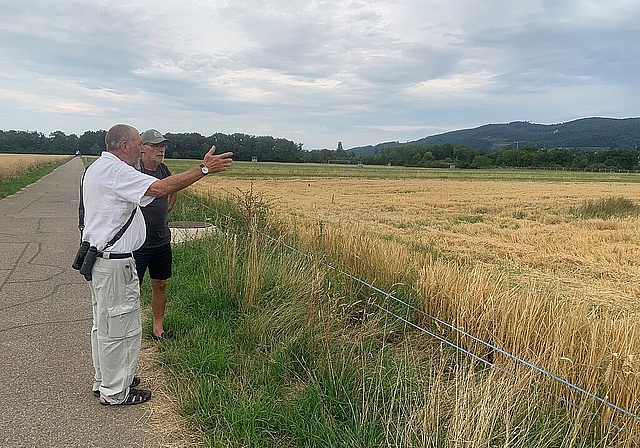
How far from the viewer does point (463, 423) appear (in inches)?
96.8

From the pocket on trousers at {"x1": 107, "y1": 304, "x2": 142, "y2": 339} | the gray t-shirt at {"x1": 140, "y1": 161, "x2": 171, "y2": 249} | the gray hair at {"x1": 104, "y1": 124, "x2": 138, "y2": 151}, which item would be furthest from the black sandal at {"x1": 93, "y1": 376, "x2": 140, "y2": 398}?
the gray hair at {"x1": 104, "y1": 124, "x2": 138, "y2": 151}

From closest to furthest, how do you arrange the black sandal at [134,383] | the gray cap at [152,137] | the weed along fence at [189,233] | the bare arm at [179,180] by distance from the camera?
the bare arm at [179,180], the black sandal at [134,383], the gray cap at [152,137], the weed along fence at [189,233]

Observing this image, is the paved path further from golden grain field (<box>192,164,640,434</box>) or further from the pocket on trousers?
golden grain field (<box>192,164,640,434</box>)

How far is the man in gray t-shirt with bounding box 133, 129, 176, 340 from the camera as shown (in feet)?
14.9

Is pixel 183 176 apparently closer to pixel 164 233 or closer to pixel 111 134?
pixel 111 134

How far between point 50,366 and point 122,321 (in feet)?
3.95

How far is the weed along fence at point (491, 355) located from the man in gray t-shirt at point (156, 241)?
1.54 m

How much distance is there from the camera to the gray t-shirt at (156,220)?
462 centimetres

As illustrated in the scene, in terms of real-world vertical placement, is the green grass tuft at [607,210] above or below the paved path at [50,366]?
below

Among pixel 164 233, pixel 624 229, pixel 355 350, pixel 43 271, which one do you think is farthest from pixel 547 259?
pixel 43 271

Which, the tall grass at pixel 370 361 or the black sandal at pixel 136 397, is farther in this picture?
the black sandal at pixel 136 397

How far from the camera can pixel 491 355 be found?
387 cm

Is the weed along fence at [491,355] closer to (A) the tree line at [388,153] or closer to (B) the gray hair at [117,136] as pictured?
(B) the gray hair at [117,136]

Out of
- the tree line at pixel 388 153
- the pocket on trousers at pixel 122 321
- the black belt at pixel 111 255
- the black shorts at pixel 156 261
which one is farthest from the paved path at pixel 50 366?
the tree line at pixel 388 153
